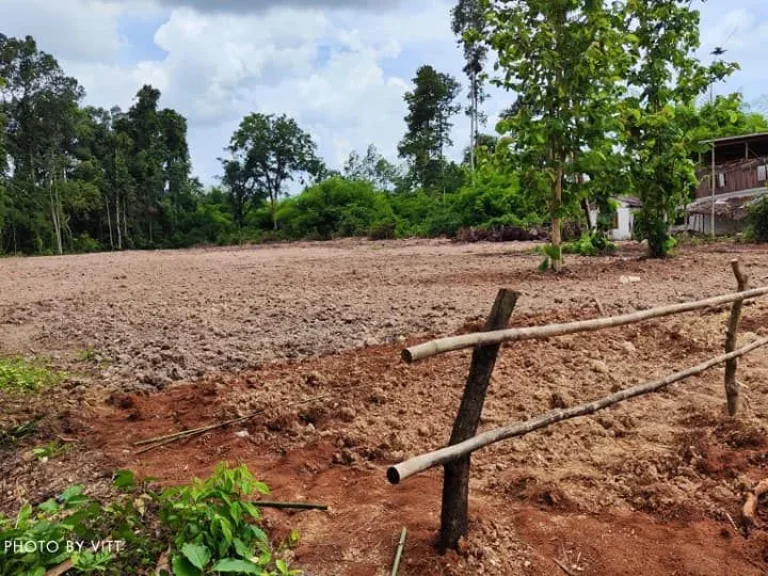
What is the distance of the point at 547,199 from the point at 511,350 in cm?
605

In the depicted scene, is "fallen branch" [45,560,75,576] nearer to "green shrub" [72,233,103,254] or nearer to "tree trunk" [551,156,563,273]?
"tree trunk" [551,156,563,273]

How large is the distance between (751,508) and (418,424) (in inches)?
79.2

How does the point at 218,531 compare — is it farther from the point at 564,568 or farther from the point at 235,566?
the point at 564,568

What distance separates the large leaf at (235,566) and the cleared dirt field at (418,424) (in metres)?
0.37

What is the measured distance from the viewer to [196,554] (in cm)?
235

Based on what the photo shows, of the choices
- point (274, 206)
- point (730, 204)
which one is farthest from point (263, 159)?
point (730, 204)

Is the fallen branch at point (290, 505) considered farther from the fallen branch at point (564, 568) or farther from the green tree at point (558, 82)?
the green tree at point (558, 82)

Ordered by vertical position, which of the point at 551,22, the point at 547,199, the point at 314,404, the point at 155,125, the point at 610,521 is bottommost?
the point at 610,521

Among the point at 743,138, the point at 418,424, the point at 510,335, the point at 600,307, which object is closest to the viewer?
the point at 510,335

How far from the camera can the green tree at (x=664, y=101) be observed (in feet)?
39.0

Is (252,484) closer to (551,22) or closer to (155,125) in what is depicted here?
(551,22)

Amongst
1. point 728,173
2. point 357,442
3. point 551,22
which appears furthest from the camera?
point 728,173

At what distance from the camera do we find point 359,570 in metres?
2.67

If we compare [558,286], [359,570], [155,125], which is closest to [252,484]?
[359,570]
